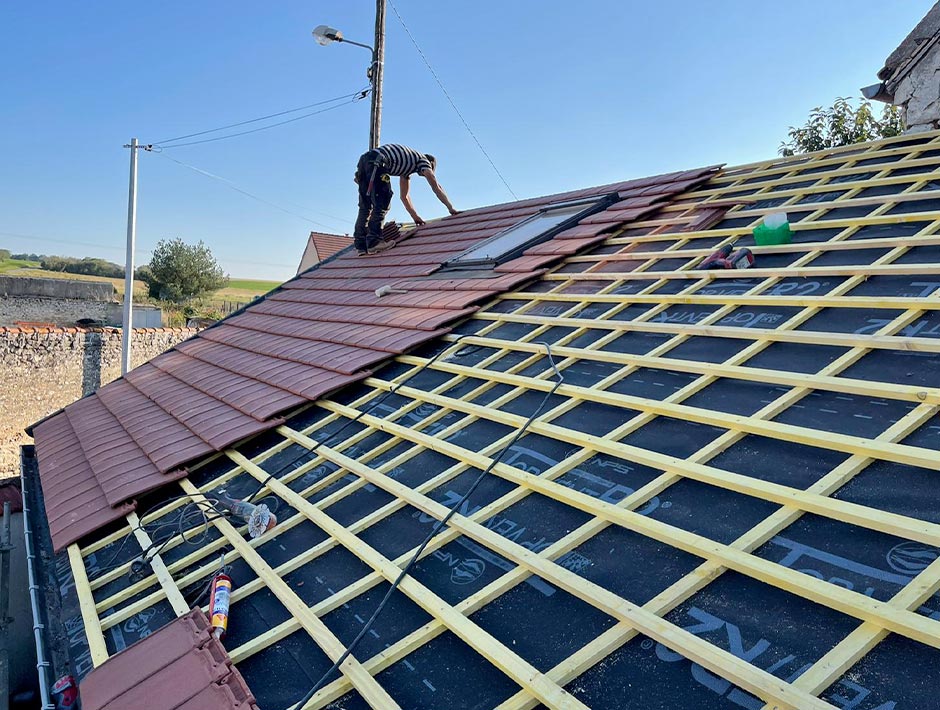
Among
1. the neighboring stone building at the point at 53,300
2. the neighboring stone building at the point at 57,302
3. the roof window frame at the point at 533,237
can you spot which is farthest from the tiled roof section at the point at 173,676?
the neighboring stone building at the point at 53,300

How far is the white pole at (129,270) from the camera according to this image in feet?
42.8

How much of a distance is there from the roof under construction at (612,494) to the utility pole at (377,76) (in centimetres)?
755

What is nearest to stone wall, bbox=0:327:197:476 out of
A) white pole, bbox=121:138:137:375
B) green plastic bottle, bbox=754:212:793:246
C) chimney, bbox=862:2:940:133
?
white pole, bbox=121:138:137:375

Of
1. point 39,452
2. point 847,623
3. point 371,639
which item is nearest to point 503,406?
point 371,639

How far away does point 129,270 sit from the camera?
14.0 meters

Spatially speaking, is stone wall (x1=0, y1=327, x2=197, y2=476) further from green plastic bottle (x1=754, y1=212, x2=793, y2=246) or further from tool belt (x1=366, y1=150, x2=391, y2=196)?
green plastic bottle (x1=754, y1=212, x2=793, y2=246)

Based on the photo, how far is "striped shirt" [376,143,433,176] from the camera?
268 inches

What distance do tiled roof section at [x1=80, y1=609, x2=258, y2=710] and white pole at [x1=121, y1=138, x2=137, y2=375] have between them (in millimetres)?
12915

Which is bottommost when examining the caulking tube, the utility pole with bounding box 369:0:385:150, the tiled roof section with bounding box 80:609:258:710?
the tiled roof section with bounding box 80:609:258:710

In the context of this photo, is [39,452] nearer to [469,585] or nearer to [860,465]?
[469,585]

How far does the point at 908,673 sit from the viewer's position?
117 cm

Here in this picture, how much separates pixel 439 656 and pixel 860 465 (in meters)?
1.40

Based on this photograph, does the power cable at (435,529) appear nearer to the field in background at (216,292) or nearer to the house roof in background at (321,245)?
the house roof in background at (321,245)

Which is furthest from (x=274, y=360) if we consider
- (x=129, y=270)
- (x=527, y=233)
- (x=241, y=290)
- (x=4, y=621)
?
(x=241, y=290)
